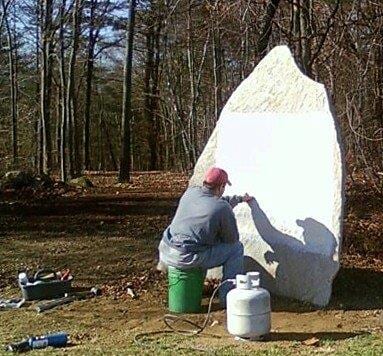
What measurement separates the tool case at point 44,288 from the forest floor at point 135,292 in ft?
0.97

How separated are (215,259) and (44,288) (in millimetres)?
1769

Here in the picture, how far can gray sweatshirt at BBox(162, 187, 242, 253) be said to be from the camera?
19.5ft

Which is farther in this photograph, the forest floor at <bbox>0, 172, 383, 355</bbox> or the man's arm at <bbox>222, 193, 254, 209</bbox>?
the man's arm at <bbox>222, 193, 254, 209</bbox>

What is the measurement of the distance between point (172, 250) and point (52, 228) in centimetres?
514

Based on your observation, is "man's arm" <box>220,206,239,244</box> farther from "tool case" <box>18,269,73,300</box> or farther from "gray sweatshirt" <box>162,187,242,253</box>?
"tool case" <box>18,269,73,300</box>

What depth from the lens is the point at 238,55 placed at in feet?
51.9

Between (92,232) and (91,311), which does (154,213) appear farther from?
(91,311)

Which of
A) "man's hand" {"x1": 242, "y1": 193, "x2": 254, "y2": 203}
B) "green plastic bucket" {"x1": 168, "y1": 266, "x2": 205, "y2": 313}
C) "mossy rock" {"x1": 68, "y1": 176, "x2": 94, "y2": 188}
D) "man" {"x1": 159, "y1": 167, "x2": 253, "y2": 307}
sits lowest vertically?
"green plastic bucket" {"x1": 168, "y1": 266, "x2": 205, "y2": 313}

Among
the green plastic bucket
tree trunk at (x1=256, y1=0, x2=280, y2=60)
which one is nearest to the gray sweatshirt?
the green plastic bucket

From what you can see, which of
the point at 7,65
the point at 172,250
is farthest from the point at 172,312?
the point at 7,65

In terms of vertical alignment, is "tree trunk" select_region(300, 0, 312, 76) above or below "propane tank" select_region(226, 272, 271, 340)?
above

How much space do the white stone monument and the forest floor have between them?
1.22 ft

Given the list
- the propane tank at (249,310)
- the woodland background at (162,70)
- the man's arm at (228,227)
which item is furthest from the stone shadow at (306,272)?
the woodland background at (162,70)

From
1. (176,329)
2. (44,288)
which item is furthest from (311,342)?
(44,288)
